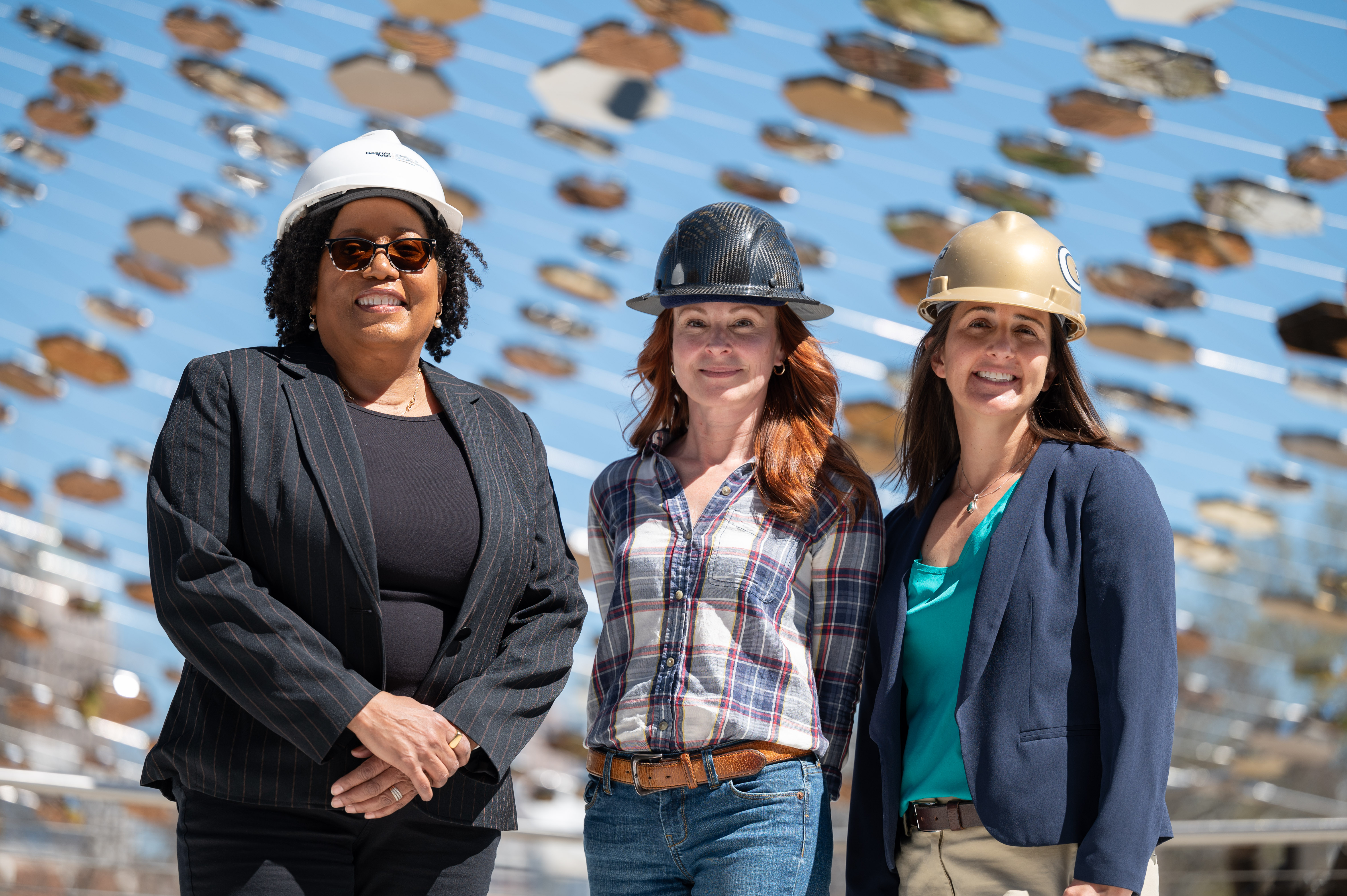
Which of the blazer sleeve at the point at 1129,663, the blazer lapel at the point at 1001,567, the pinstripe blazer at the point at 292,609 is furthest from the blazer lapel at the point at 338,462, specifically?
the blazer sleeve at the point at 1129,663

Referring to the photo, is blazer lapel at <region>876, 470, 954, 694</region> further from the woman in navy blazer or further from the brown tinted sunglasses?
the brown tinted sunglasses

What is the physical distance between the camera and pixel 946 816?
230 cm

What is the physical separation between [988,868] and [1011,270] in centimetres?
113

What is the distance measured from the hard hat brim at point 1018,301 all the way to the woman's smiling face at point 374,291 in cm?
107

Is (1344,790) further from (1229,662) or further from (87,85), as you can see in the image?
(87,85)

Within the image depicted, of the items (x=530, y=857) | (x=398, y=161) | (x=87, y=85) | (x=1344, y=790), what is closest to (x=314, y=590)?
(x=398, y=161)

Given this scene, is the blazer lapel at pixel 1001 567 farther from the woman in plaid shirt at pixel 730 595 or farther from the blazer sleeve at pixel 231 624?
the blazer sleeve at pixel 231 624

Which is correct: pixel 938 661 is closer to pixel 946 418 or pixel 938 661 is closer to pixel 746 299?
pixel 946 418

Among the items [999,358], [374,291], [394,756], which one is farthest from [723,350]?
[394,756]

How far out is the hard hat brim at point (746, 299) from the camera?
8.89ft

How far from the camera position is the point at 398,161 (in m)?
2.59

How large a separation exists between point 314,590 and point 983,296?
1400 millimetres

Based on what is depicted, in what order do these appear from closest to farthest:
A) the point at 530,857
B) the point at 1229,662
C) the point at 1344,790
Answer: the point at 530,857, the point at 1344,790, the point at 1229,662

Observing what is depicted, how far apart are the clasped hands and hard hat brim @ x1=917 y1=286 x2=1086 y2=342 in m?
1.30
